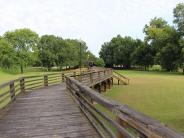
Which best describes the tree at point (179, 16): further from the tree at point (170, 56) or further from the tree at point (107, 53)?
the tree at point (107, 53)

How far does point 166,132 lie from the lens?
3041 mm

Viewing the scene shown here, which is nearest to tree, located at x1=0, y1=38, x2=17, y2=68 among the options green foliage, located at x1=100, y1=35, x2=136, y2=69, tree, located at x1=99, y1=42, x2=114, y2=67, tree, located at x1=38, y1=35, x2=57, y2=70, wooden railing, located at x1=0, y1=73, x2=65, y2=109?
tree, located at x1=38, y1=35, x2=57, y2=70

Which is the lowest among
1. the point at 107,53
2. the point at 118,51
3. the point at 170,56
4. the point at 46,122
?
the point at 46,122

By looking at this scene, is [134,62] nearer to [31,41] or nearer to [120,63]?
[120,63]

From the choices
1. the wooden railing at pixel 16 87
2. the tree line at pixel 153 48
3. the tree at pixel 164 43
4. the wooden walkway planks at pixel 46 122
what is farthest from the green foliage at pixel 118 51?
the wooden walkway planks at pixel 46 122

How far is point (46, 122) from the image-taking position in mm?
9008

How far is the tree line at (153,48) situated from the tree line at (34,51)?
9.24m

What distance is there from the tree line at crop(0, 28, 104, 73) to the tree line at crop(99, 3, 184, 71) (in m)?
9.24

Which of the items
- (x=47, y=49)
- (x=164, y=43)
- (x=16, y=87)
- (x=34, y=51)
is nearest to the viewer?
(x=16, y=87)

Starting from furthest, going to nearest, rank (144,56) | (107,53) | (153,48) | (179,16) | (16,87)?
1. (107,53)
2. (144,56)
3. (153,48)
4. (179,16)
5. (16,87)

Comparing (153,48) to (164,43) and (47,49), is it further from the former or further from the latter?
(47,49)

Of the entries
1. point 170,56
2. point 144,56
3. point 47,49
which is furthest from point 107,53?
point 170,56

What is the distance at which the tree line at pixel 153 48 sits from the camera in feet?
239

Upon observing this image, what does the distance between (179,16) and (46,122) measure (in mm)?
66687
